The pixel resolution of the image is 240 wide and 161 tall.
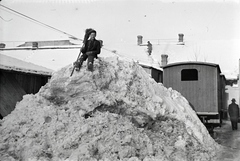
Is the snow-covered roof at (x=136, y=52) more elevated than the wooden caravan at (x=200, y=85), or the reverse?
the snow-covered roof at (x=136, y=52)

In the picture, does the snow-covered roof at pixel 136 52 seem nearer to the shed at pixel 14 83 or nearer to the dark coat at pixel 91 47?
the shed at pixel 14 83

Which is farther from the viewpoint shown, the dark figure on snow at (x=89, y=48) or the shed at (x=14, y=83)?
the shed at (x=14, y=83)

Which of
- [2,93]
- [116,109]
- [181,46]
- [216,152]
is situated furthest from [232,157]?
[181,46]

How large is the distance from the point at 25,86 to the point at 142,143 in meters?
5.26

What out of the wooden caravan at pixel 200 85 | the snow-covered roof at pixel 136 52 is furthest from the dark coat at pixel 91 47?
the snow-covered roof at pixel 136 52

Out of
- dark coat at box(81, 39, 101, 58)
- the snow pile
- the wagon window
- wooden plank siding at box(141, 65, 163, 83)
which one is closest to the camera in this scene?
the snow pile

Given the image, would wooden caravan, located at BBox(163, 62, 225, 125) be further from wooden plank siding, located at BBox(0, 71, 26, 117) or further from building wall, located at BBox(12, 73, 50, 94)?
wooden plank siding, located at BBox(0, 71, 26, 117)

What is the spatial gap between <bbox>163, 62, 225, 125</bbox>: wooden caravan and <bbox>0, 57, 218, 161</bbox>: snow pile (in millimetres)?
3052

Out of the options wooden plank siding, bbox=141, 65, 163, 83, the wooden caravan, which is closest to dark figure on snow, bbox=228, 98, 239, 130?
the wooden caravan

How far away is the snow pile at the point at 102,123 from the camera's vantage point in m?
5.57

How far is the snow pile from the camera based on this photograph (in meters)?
5.57

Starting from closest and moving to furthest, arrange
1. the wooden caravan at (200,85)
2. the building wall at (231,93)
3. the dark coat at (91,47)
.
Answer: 1. the dark coat at (91,47)
2. the wooden caravan at (200,85)
3. the building wall at (231,93)

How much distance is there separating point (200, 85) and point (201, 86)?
67mm

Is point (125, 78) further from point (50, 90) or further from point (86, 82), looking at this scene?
point (50, 90)
